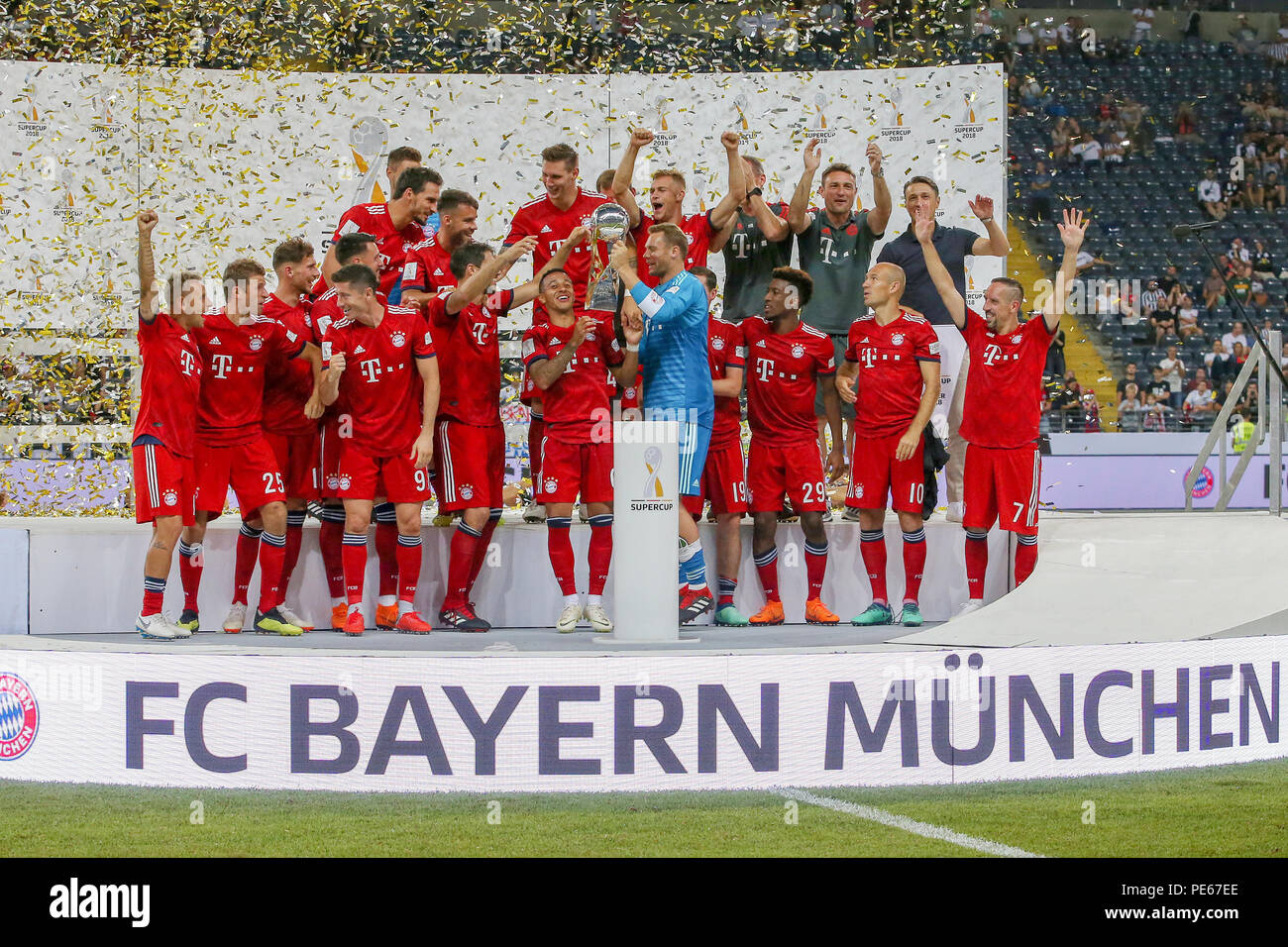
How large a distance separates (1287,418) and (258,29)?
9826mm

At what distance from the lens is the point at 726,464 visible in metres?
7.40

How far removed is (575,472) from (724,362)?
1.03 meters

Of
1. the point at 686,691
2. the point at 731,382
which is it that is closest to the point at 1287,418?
the point at 731,382

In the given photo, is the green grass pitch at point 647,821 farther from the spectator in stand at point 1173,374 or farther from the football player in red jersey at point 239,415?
the spectator in stand at point 1173,374

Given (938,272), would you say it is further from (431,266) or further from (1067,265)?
(431,266)

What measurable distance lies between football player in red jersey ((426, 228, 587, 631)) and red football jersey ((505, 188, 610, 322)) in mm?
259

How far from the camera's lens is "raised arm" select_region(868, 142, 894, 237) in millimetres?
7703

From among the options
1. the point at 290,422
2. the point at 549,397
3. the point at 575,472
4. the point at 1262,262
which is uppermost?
the point at 1262,262

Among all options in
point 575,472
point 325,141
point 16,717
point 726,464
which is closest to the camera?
point 16,717

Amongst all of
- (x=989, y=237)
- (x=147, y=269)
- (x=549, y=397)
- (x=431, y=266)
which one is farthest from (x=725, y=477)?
(x=147, y=269)

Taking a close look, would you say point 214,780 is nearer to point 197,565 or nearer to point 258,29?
point 197,565

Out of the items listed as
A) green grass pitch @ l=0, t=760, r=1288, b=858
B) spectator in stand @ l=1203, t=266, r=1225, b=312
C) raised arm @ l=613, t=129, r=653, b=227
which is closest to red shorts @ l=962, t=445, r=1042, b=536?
raised arm @ l=613, t=129, r=653, b=227

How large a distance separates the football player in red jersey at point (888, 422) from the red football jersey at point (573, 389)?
1.35m

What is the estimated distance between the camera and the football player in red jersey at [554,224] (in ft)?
24.0
